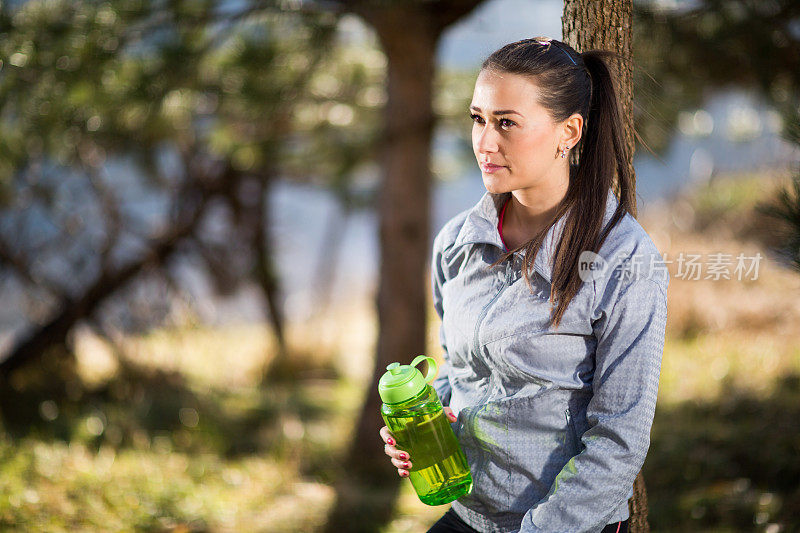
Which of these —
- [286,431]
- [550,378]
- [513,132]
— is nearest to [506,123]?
[513,132]

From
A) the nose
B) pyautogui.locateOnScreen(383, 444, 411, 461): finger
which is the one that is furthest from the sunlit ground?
pyautogui.locateOnScreen(383, 444, 411, 461): finger

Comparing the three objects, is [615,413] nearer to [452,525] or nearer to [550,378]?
[550,378]

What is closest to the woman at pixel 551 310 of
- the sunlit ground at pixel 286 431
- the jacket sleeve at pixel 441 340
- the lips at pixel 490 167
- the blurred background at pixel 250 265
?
the lips at pixel 490 167

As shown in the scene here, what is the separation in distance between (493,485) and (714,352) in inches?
184

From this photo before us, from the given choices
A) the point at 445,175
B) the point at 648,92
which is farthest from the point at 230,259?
the point at 648,92

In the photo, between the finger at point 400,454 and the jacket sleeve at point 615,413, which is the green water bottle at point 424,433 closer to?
the finger at point 400,454

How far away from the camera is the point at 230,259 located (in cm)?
688

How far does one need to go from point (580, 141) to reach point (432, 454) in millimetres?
748

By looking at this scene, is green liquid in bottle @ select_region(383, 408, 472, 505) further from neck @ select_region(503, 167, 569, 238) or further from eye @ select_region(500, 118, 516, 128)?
eye @ select_region(500, 118, 516, 128)

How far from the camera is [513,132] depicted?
59.3 inches

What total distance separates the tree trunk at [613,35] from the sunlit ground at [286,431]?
1340 mm

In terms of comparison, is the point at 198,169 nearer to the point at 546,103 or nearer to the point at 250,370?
the point at 250,370

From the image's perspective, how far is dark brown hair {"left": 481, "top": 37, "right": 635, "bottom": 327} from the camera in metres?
1.49

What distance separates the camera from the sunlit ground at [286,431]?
3.35 metres
